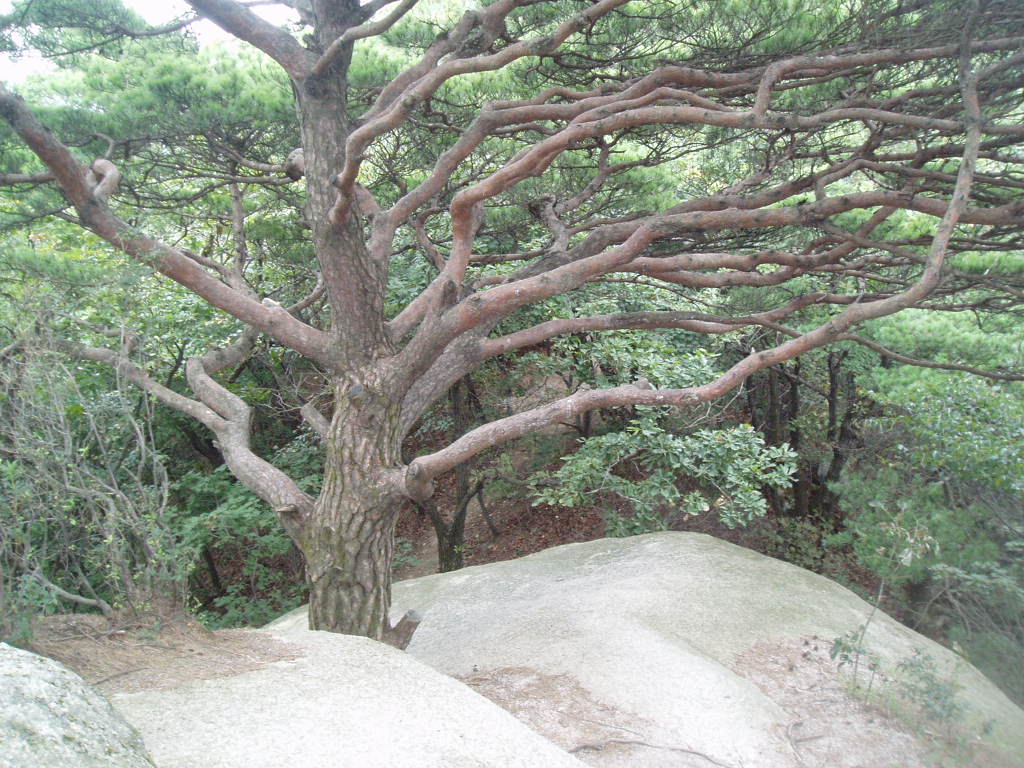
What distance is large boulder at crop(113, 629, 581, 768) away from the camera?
228 centimetres

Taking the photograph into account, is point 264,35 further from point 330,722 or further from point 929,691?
point 929,691

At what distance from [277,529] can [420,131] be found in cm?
460

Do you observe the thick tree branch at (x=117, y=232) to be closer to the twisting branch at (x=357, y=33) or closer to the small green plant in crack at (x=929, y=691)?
the twisting branch at (x=357, y=33)

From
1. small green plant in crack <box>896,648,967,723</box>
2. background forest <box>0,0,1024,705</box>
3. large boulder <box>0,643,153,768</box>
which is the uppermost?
background forest <box>0,0,1024,705</box>

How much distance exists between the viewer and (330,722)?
252cm

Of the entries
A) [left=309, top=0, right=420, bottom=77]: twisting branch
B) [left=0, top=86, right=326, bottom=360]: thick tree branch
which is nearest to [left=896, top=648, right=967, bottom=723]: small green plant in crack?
[left=0, top=86, right=326, bottom=360]: thick tree branch

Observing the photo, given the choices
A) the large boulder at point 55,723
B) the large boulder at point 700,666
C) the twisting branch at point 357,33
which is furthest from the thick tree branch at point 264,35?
the large boulder at point 700,666

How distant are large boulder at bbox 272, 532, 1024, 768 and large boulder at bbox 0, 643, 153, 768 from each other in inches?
86.6

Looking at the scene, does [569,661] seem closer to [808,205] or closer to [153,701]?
[153,701]

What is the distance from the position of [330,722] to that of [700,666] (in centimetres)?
248

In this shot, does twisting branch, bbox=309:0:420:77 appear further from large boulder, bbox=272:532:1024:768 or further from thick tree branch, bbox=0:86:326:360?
large boulder, bbox=272:532:1024:768

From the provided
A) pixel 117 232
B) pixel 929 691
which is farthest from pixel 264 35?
pixel 929 691

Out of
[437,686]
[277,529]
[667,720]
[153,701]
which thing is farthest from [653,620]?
[277,529]

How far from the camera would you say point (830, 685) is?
447cm
